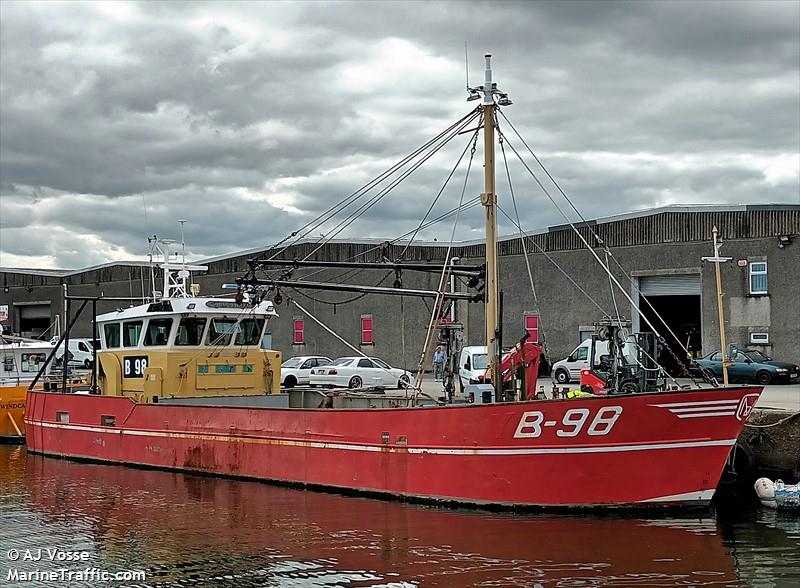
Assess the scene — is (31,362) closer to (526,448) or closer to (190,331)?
(190,331)

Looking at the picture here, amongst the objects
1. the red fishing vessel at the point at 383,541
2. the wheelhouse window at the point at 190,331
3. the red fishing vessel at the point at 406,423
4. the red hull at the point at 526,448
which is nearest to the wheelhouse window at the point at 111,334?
the red fishing vessel at the point at 406,423

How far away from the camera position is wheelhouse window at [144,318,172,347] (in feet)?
64.1

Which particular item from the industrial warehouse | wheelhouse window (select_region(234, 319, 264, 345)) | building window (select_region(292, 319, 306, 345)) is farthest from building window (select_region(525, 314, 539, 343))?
wheelhouse window (select_region(234, 319, 264, 345))

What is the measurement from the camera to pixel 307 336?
42375mm

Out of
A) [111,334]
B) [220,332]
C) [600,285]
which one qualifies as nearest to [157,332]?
[220,332]

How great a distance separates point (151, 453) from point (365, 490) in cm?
587

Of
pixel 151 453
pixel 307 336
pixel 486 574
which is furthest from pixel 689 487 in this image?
pixel 307 336

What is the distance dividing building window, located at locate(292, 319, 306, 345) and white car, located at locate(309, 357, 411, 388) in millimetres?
10286

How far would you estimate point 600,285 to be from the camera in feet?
112

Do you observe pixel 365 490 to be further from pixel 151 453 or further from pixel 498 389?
pixel 151 453

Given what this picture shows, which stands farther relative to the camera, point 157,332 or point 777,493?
point 157,332

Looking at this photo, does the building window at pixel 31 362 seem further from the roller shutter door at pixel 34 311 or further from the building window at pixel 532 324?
the roller shutter door at pixel 34 311

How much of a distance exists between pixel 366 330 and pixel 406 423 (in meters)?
26.0

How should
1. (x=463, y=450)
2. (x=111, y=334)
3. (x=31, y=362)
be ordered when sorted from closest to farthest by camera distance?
(x=463, y=450)
(x=111, y=334)
(x=31, y=362)
